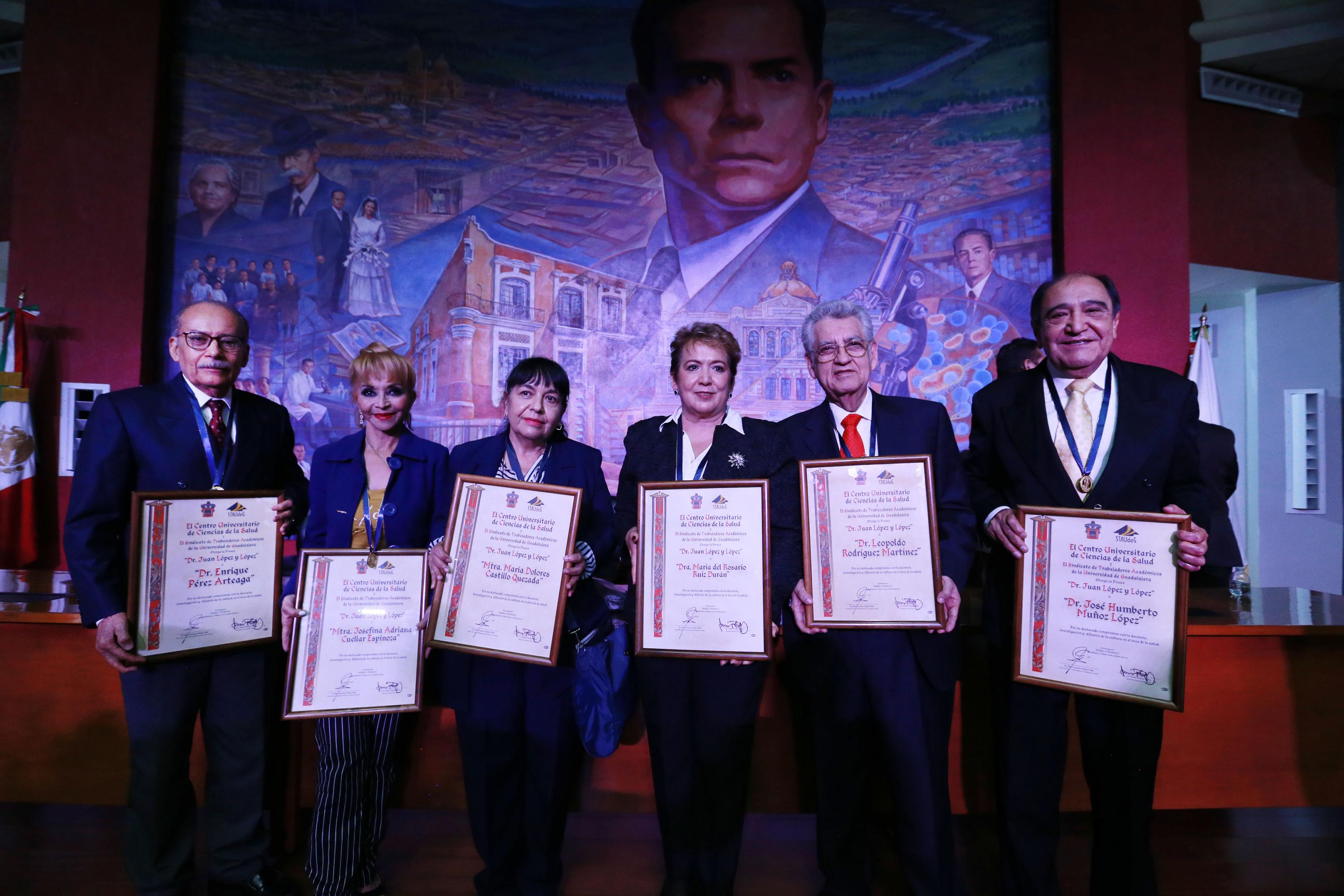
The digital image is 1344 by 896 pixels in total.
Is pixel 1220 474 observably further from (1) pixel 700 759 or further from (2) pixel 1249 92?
(2) pixel 1249 92

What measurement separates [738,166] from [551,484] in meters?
3.94

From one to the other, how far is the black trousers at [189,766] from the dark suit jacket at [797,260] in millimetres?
3851

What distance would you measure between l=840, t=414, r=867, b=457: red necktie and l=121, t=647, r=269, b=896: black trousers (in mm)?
1979

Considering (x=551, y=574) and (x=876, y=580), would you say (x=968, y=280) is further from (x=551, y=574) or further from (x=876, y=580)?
(x=551, y=574)

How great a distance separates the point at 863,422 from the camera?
83.4 inches

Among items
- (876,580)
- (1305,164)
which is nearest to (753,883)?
(876,580)

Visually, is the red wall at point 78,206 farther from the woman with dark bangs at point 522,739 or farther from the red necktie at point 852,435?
the red necktie at point 852,435

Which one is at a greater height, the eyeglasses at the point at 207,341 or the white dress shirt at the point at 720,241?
the white dress shirt at the point at 720,241

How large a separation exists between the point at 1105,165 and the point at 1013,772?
475 centimetres

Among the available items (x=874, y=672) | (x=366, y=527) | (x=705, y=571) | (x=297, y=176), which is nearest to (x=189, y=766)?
(x=366, y=527)

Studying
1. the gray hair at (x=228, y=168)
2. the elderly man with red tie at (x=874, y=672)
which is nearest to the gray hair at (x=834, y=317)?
the elderly man with red tie at (x=874, y=672)

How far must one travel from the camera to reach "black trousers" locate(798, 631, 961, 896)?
1944mm

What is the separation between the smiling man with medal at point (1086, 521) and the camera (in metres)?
1.90
